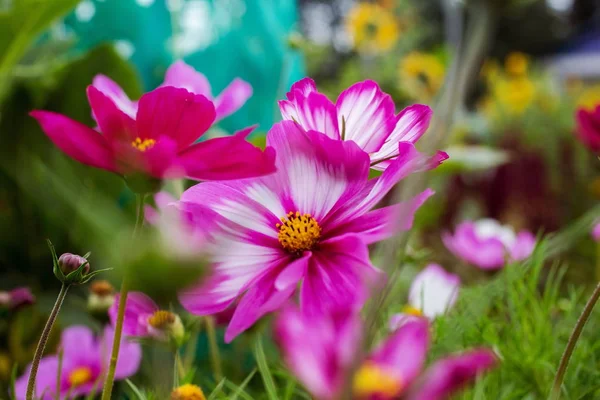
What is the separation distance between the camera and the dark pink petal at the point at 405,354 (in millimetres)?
73

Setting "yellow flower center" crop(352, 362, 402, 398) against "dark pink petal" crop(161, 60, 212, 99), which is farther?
"dark pink petal" crop(161, 60, 212, 99)

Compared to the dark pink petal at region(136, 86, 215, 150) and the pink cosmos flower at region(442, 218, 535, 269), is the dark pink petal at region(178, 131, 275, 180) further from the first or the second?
the pink cosmos flower at region(442, 218, 535, 269)

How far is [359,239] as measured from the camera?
109mm

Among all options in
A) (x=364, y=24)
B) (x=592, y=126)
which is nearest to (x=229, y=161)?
(x=592, y=126)

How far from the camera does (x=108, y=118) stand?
11cm

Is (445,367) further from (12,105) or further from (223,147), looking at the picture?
(12,105)

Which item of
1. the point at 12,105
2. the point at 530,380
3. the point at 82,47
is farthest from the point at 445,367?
the point at 82,47

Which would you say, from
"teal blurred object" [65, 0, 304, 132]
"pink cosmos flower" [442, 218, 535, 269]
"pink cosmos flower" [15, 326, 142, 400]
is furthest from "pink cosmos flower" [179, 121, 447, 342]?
"teal blurred object" [65, 0, 304, 132]

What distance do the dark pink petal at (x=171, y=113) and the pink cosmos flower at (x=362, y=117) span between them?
0.02 m

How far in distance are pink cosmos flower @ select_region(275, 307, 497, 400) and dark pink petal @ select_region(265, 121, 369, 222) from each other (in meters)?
0.04

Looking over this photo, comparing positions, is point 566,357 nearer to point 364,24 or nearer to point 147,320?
point 147,320

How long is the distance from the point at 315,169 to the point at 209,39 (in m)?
0.47

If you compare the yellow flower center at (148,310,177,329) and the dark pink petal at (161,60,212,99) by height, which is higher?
the dark pink petal at (161,60,212,99)

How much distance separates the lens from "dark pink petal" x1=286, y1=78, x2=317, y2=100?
12 centimetres
